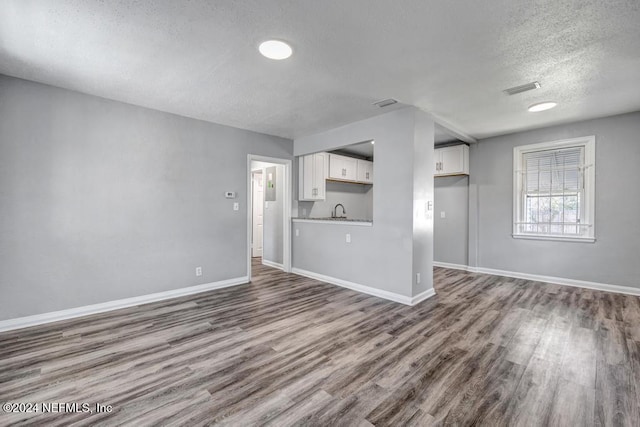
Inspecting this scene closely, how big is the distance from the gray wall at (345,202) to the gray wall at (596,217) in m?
2.42

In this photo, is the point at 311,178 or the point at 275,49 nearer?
the point at 275,49

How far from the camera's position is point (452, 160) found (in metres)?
5.45

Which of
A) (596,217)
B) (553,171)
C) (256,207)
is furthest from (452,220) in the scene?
(256,207)

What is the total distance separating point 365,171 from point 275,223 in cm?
247

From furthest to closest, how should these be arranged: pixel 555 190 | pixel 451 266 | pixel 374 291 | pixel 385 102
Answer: pixel 451 266 → pixel 555 190 → pixel 374 291 → pixel 385 102

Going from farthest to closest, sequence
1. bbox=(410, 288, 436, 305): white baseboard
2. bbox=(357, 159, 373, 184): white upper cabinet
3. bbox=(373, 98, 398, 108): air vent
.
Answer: bbox=(357, 159, 373, 184): white upper cabinet → bbox=(410, 288, 436, 305): white baseboard → bbox=(373, 98, 398, 108): air vent

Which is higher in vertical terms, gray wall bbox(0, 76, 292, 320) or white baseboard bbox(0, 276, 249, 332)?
gray wall bbox(0, 76, 292, 320)

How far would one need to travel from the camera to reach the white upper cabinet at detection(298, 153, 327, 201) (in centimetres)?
525

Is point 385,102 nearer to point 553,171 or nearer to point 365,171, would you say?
point 365,171

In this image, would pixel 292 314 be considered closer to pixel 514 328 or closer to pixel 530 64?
pixel 514 328

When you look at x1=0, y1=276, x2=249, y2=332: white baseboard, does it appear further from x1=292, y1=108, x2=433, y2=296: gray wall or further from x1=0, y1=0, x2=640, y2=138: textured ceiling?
x1=0, y1=0, x2=640, y2=138: textured ceiling

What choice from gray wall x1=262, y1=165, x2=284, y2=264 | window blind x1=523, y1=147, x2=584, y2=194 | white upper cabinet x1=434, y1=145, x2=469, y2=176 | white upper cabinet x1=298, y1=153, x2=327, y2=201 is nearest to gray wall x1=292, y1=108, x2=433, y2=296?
white upper cabinet x1=298, y1=153, x2=327, y2=201

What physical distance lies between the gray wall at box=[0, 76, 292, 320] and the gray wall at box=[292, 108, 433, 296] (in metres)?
1.69

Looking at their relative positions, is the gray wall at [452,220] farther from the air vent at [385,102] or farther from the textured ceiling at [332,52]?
the air vent at [385,102]
